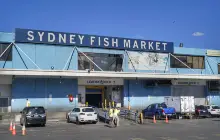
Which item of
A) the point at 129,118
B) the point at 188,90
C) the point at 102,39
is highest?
the point at 102,39

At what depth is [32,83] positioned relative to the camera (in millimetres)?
35094

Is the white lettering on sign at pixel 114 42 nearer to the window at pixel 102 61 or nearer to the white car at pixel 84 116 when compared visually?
the window at pixel 102 61

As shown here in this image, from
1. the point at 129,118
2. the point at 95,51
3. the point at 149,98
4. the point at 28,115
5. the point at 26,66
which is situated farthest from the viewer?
the point at 149,98

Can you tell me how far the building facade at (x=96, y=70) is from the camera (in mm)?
34219

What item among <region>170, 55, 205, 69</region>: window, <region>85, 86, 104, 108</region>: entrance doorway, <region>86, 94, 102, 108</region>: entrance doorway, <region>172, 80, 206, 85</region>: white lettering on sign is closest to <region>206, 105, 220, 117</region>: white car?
<region>172, 80, 206, 85</region>: white lettering on sign

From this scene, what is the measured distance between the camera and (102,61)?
39750mm

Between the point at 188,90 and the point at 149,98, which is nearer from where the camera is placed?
the point at 149,98

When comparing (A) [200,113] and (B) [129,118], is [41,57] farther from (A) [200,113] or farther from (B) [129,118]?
(A) [200,113]

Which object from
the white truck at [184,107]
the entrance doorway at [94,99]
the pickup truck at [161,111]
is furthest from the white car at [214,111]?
the entrance doorway at [94,99]

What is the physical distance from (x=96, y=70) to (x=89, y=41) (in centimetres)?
373

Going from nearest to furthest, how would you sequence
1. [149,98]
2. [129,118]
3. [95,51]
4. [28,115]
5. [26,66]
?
[28,115] < [129,118] < [26,66] < [95,51] < [149,98]

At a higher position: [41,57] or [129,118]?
[41,57]

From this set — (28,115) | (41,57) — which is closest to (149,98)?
(41,57)

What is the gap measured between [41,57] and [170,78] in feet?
54.2
